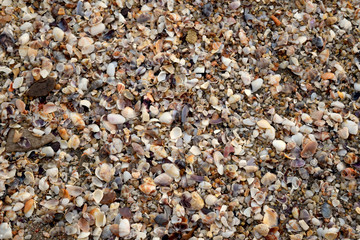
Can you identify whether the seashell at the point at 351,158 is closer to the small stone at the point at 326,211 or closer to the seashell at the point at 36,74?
the small stone at the point at 326,211

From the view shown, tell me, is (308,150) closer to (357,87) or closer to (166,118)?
(357,87)

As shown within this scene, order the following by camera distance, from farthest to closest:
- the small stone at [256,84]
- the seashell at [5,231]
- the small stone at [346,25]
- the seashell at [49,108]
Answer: the small stone at [346,25] → the small stone at [256,84] → the seashell at [49,108] → the seashell at [5,231]

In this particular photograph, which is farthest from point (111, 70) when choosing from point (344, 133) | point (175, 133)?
point (344, 133)

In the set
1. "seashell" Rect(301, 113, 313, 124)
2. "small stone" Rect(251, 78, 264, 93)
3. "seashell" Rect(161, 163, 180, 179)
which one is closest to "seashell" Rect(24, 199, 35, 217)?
"seashell" Rect(161, 163, 180, 179)

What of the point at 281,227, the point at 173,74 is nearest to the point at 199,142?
the point at 173,74

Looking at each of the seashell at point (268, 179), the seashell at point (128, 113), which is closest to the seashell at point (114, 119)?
the seashell at point (128, 113)

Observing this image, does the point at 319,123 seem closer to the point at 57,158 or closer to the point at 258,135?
the point at 258,135

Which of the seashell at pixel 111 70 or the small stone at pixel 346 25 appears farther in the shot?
the small stone at pixel 346 25

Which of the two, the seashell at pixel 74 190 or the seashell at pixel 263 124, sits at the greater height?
the seashell at pixel 263 124

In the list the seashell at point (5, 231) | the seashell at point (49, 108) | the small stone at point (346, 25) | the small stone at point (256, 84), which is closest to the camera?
the seashell at point (5, 231)
